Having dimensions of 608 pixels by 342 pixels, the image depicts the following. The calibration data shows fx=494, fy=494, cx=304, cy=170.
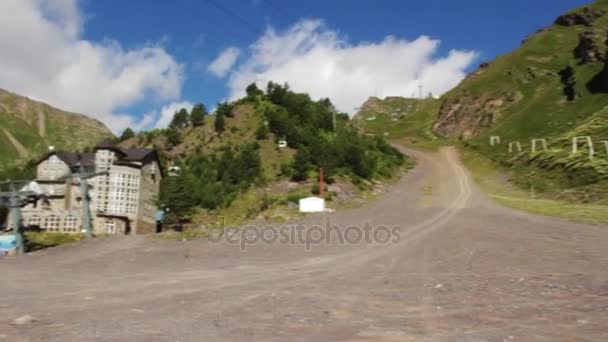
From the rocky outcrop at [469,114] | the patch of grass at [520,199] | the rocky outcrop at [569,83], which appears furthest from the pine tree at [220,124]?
the rocky outcrop at [569,83]

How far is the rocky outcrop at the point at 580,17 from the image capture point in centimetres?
15388

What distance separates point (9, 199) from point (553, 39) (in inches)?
6313

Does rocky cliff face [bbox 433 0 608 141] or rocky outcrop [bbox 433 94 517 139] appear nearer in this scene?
rocky cliff face [bbox 433 0 608 141]

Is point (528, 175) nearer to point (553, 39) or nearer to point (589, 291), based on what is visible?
point (589, 291)

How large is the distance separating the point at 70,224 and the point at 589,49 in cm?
10213

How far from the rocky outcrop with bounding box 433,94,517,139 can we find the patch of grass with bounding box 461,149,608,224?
43.9 m

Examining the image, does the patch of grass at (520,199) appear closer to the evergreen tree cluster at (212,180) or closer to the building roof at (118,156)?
the evergreen tree cluster at (212,180)

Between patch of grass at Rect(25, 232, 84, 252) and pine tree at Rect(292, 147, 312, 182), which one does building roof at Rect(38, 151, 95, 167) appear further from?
pine tree at Rect(292, 147, 312, 182)

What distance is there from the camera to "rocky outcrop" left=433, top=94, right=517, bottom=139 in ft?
379

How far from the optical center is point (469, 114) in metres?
122

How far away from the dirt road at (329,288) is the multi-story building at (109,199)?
29232 millimetres

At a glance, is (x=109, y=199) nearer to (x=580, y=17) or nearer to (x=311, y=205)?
(x=311, y=205)

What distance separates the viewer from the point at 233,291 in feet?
42.0

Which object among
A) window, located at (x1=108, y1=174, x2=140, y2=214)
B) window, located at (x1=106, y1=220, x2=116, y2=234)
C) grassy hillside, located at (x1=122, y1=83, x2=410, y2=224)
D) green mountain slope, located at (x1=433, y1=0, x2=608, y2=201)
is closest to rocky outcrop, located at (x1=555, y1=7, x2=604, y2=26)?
green mountain slope, located at (x1=433, y1=0, x2=608, y2=201)
